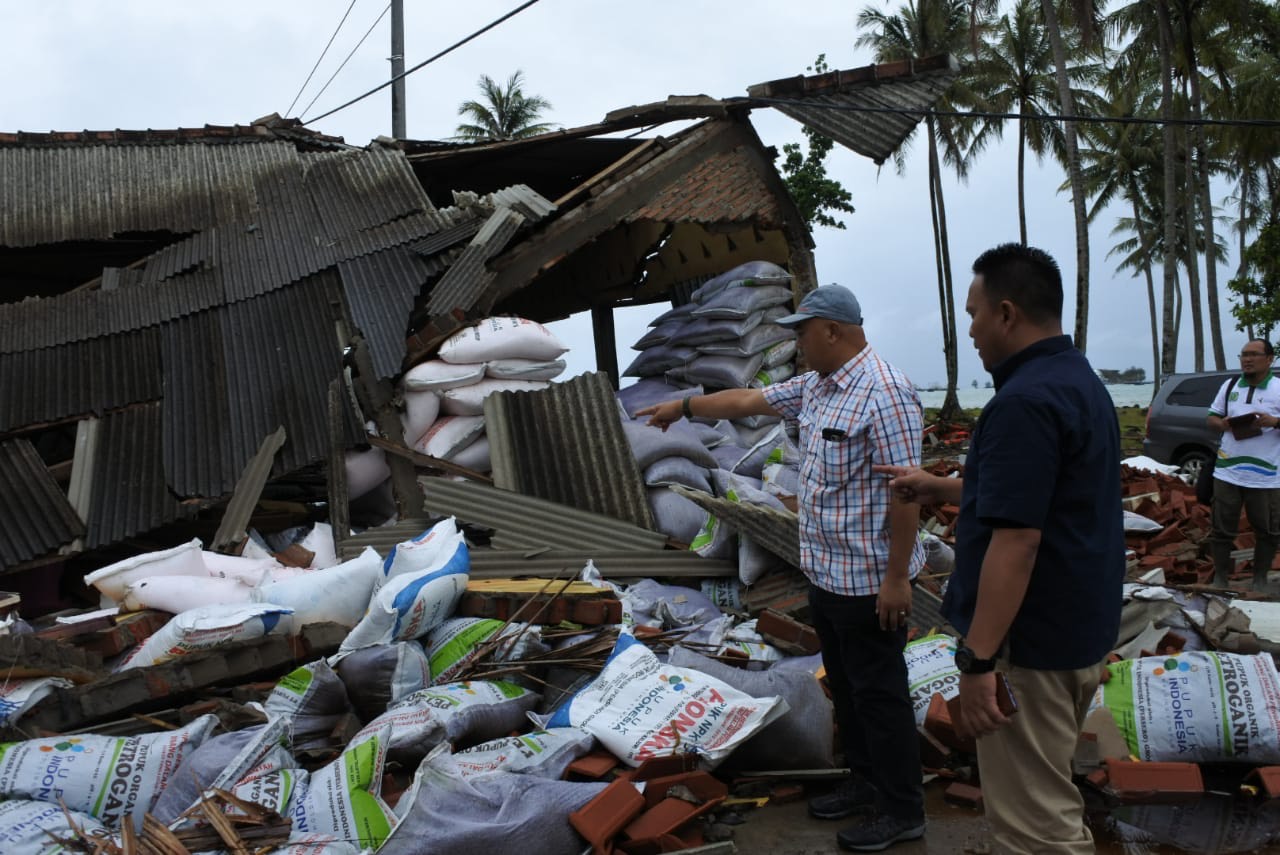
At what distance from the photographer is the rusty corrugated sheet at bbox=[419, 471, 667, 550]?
6145 millimetres

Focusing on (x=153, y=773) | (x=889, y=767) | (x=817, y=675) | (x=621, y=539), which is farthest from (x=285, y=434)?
(x=889, y=767)

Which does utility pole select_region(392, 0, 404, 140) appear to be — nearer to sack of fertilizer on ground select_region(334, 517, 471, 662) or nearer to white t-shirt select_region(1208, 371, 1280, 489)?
sack of fertilizer on ground select_region(334, 517, 471, 662)

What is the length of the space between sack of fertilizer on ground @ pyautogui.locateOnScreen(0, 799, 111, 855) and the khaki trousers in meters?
2.63

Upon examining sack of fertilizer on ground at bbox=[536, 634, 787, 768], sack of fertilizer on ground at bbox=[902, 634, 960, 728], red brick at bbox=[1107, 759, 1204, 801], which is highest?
sack of fertilizer on ground at bbox=[536, 634, 787, 768]

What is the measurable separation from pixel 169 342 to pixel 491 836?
5672mm

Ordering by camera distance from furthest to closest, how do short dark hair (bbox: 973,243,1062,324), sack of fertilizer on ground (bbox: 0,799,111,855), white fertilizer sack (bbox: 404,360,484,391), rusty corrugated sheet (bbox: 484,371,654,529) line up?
white fertilizer sack (bbox: 404,360,484,391)
rusty corrugated sheet (bbox: 484,371,654,529)
sack of fertilizer on ground (bbox: 0,799,111,855)
short dark hair (bbox: 973,243,1062,324)

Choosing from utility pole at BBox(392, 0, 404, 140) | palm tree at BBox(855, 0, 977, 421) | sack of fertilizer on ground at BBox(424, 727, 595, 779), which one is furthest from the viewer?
palm tree at BBox(855, 0, 977, 421)

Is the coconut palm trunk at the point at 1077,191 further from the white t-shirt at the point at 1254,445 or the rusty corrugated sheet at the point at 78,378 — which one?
the rusty corrugated sheet at the point at 78,378

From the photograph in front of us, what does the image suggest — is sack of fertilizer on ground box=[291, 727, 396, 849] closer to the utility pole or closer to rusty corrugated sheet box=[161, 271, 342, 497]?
rusty corrugated sheet box=[161, 271, 342, 497]

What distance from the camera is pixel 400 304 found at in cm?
722

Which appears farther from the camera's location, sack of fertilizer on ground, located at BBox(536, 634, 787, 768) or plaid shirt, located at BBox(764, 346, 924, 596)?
sack of fertilizer on ground, located at BBox(536, 634, 787, 768)

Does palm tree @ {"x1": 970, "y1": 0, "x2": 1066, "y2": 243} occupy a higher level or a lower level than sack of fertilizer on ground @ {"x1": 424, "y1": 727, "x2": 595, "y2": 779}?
higher

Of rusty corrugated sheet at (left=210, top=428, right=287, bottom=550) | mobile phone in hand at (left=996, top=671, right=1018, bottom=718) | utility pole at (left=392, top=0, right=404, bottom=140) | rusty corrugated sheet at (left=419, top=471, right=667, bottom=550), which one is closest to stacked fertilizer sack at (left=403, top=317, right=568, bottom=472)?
rusty corrugated sheet at (left=419, top=471, right=667, bottom=550)

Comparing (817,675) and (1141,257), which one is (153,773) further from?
(1141,257)
